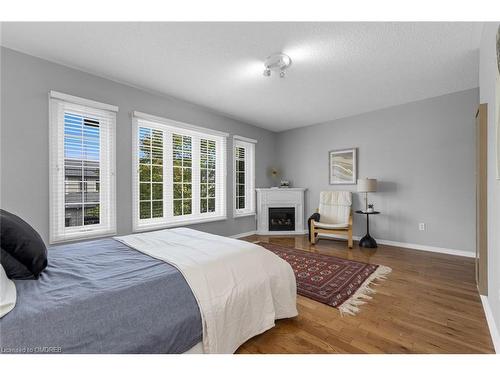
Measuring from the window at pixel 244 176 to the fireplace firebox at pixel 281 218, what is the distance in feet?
1.56

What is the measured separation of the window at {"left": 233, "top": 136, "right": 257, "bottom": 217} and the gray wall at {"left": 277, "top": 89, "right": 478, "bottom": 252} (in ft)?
5.58

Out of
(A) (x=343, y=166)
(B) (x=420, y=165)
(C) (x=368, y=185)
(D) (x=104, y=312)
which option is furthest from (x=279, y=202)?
(D) (x=104, y=312)

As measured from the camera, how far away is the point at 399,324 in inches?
69.1

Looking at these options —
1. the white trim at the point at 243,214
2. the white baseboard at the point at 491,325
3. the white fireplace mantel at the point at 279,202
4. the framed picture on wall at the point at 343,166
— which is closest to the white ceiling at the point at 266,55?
the framed picture on wall at the point at 343,166

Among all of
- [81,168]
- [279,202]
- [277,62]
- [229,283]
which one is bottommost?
[229,283]

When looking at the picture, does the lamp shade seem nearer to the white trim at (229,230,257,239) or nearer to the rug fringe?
the rug fringe

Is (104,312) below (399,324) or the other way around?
the other way around

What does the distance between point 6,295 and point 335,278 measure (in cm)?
267

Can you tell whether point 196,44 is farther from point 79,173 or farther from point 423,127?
point 423,127

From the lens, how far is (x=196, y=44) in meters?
2.29

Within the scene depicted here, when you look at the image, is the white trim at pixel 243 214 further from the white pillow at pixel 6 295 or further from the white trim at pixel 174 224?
the white pillow at pixel 6 295

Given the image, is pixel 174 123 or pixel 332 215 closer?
pixel 174 123

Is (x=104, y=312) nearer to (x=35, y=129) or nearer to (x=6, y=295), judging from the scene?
(x=6, y=295)
